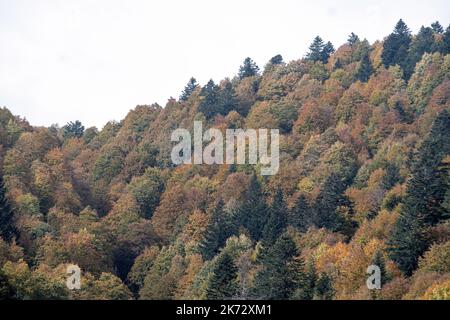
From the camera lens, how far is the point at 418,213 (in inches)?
3036

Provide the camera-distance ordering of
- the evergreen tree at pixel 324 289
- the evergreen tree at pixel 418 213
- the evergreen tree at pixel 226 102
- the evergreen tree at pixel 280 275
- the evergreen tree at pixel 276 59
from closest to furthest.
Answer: the evergreen tree at pixel 324 289
the evergreen tree at pixel 280 275
the evergreen tree at pixel 418 213
the evergreen tree at pixel 226 102
the evergreen tree at pixel 276 59

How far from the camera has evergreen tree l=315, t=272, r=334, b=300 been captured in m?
70.2

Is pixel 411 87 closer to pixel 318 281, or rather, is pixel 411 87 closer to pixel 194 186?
pixel 194 186

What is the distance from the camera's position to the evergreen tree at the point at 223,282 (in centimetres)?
7244

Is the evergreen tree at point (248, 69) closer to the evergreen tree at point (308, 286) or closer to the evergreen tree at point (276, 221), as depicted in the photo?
the evergreen tree at point (276, 221)

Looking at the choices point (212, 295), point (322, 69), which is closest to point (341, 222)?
point (212, 295)

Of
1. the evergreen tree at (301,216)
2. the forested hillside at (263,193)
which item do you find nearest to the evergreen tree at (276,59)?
the forested hillside at (263,193)

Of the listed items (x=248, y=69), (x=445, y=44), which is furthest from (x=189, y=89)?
(x=445, y=44)

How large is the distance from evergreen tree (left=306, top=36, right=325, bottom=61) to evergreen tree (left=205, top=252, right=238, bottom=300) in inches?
3581

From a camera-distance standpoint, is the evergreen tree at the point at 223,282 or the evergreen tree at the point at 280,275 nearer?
the evergreen tree at the point at 223,282

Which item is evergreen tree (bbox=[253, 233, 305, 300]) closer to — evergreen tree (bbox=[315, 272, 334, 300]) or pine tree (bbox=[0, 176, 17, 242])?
evergreen tree (bbox=[315, 272, 334, 300])

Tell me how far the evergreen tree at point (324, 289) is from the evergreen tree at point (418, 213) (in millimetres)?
4734

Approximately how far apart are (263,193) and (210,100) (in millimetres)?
36002

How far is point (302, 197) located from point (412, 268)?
33.0 metres
